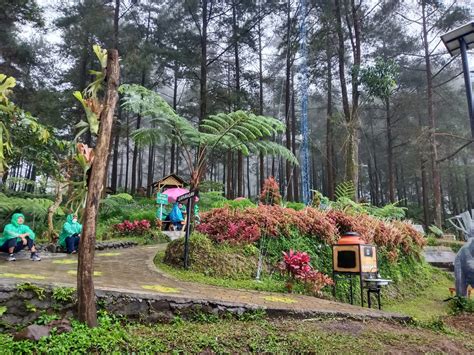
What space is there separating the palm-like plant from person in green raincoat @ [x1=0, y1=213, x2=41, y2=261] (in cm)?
253

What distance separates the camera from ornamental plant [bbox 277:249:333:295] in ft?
17.8

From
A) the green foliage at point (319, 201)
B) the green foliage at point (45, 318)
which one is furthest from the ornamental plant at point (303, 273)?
the green foliage at point (319, 201)

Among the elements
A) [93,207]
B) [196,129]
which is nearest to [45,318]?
[93,207]

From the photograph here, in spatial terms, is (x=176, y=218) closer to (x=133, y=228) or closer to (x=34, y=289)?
(x=133, y=228)

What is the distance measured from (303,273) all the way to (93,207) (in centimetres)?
365

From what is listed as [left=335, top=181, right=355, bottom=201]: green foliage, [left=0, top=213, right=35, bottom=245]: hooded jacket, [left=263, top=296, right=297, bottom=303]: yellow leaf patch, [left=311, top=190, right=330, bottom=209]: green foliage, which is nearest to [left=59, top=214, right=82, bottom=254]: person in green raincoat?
[left=0, top=213, right=35, bottom=245]: hooded jacket

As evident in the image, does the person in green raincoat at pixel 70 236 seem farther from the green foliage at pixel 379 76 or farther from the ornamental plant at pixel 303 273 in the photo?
the green foliage at pixel 379 76

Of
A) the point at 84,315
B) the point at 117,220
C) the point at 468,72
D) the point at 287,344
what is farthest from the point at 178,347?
the point at 117,220

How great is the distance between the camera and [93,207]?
2.89 metres

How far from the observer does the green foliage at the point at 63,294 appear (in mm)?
3061

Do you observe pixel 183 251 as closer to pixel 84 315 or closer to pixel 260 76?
pixel 84 315

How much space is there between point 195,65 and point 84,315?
16081 millimetres

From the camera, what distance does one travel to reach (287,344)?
3.12m

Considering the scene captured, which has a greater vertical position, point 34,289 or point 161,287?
point 34,289
